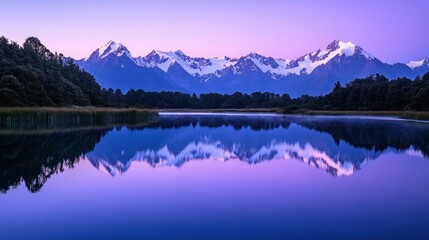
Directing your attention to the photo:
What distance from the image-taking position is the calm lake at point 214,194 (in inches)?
311

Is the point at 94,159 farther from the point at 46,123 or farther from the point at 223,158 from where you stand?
the point at 46,123

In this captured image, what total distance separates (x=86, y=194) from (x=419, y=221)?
760cm

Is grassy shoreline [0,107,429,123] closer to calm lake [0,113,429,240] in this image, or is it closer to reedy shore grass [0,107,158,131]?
reedy shore grass [0,107,158,131]

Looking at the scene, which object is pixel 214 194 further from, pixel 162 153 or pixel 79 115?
pixel 79 115

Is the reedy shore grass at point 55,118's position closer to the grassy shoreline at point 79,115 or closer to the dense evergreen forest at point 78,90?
the grassy shoreline at point 79,115

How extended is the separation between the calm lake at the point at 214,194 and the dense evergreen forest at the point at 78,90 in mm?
39522

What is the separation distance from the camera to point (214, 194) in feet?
36.2

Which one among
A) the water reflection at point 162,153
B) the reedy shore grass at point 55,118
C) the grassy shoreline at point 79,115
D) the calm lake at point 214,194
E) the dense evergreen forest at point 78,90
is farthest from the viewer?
the dense evergreen forest at point 78,90

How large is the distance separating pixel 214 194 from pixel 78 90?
221 feet

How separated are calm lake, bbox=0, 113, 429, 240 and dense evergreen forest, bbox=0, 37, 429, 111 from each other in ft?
130

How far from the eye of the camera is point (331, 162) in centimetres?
1748

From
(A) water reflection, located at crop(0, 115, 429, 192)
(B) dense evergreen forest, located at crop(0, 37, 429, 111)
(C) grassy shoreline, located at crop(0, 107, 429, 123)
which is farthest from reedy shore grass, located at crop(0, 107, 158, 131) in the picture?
(B) dense evergreen forest, located at crop(0, 37, 429, 111)

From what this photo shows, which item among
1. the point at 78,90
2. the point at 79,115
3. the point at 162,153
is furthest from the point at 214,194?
the point at 78,90

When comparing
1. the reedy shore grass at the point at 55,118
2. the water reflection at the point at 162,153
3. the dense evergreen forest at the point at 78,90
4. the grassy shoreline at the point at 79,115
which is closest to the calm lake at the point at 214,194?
the water reflection at the point at 162,153
